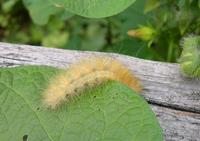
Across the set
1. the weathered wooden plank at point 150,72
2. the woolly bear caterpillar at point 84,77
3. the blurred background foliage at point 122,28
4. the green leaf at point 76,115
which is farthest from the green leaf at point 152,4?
the green leaf at point 76,115

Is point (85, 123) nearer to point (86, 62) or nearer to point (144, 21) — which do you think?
point (86, 62)

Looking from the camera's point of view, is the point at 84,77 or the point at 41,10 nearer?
the point at 84,77

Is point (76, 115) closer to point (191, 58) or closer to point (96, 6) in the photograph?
point (96, 6)

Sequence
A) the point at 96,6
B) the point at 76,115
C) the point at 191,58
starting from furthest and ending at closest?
the point at 191,58 → the point at 96,6 → the point at 76,115

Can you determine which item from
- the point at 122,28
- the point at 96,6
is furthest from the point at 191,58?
the point at 122,28

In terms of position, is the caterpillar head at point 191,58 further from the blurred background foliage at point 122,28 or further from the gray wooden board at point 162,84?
the blurred background foliage at point 122,28

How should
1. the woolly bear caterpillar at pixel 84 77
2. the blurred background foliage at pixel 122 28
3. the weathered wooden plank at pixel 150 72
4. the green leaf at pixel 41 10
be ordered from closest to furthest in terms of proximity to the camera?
the woolly bear caterpillar at pixel 84 77 → the weathered wooden plank at pixel 150 72 → the blurred background foliage at pixel 122 28 → the green leaf at pixel 41 10

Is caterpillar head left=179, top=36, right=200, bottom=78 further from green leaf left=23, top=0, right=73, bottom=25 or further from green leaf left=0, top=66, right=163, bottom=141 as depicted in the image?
green leaf left=23, top=0, right=73, bottom=25
